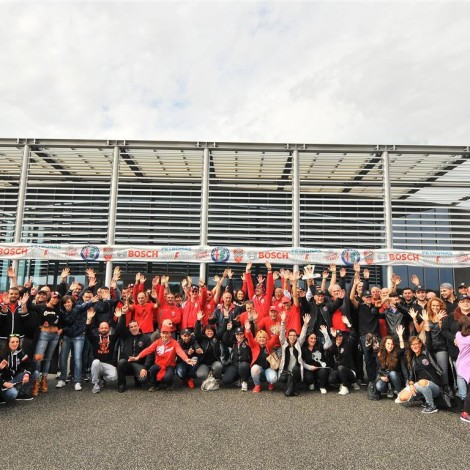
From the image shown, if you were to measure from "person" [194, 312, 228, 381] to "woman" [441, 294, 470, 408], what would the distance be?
4043 millimetres

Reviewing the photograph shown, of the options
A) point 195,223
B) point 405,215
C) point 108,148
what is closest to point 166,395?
point 195,223

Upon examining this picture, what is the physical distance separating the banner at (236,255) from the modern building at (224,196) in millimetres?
2652

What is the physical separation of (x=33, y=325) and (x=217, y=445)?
4.38 m

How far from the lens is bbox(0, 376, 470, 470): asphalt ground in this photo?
4277mm

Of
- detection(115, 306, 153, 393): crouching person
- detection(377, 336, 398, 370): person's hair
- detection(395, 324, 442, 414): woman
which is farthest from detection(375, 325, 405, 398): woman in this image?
detection(115, 306, 153, 393): crouching person

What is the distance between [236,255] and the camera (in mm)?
13680

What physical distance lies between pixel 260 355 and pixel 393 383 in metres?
2.39

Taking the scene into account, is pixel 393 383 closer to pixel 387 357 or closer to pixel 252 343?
pixel 387 357

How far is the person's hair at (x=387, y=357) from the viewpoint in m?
6.77

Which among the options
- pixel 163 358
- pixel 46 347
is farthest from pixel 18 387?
pixel 163 358

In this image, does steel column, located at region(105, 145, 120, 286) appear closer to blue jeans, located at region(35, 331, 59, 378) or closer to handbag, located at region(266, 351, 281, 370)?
blue jeans, located at region(35, 331, 59, 378)

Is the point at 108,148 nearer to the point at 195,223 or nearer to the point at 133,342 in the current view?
the point at 195,223

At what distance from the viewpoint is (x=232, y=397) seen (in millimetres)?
6844

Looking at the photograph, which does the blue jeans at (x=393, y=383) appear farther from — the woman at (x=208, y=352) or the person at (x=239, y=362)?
the woman at (x=208, y=352)
